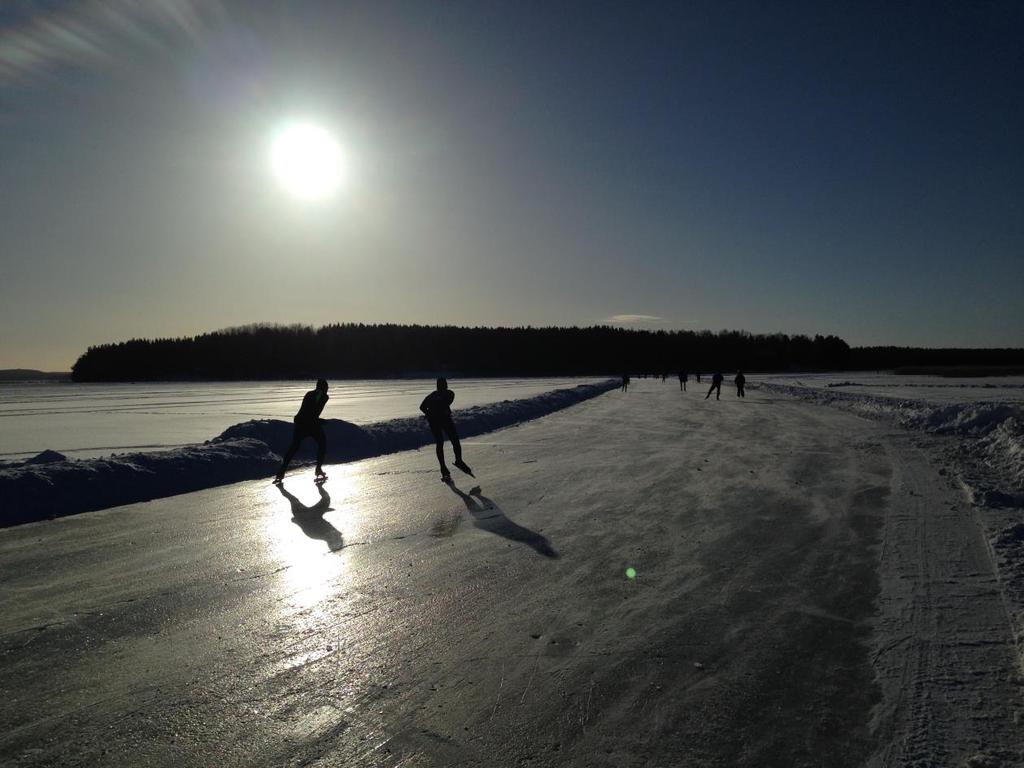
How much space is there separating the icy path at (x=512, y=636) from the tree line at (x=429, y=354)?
107 meters

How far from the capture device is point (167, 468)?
9.94 metres

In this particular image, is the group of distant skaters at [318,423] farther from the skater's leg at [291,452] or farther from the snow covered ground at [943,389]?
the snow covered ground at [943,389]

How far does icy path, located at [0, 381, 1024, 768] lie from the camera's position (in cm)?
297

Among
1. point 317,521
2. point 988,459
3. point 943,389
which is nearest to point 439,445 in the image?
point 317,521

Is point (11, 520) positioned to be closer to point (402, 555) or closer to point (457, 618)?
point (402, 555)

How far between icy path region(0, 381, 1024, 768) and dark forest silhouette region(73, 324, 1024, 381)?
11636cm

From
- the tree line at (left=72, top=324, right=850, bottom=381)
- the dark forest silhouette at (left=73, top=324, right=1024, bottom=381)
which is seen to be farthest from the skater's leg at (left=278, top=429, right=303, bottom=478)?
the dark forest silhouette at (left=73, top=324, right=1024, bottom=381)

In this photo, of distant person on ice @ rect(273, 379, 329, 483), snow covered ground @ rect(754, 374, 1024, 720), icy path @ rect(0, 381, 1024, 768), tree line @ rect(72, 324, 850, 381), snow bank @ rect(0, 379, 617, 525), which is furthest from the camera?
tree line @ rect(72, 324, 850, 381)

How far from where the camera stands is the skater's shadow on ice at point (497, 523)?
6328 millimetres

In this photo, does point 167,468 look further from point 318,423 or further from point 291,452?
point 318,423

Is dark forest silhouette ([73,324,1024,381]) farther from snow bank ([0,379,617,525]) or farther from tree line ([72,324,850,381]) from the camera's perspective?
snow bank ([0,379,617,525])

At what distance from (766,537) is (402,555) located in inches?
150

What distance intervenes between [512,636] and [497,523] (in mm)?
3157

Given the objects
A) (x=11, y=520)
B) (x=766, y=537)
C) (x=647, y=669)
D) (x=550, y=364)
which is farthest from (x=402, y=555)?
(x=550, y=364)
